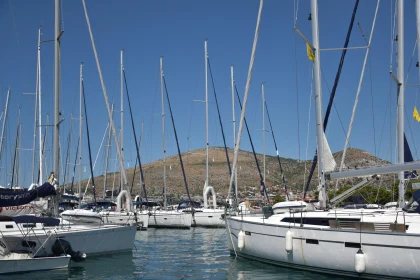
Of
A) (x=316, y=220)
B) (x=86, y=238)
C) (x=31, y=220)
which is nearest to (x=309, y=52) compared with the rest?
(x=316, y=220)

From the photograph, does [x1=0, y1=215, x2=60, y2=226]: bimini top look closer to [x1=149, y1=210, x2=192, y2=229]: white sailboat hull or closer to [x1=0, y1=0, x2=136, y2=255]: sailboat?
[x1=0, y1=0, x2=136, y2=255]: sailboat

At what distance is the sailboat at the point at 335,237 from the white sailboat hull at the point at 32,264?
20.7ft

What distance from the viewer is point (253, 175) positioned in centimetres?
11369

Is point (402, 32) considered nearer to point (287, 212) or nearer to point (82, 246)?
point (287, 212)

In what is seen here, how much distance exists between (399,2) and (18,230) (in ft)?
56.0

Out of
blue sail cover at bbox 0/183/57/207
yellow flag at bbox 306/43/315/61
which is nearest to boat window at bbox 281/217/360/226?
yellow flag at bbox 306/43/315/61

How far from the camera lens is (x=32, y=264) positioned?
50.1 ft

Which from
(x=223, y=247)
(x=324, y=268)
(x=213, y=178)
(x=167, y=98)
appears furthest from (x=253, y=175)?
(x=324, y=268)

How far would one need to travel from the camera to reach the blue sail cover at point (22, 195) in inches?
656

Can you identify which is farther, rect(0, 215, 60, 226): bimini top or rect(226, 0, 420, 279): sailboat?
rect(0, 215, 60, 226): bimini top

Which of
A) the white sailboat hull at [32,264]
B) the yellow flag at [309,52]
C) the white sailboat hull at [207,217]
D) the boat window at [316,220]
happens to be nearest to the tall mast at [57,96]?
the white sailboat hull at [32,264]

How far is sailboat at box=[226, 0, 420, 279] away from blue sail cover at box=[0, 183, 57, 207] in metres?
7.16

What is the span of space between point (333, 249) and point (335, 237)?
0.38m

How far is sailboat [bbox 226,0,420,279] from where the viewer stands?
12484 mm
